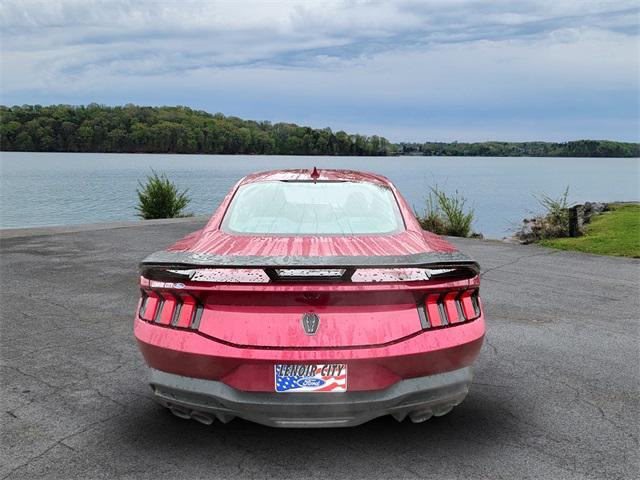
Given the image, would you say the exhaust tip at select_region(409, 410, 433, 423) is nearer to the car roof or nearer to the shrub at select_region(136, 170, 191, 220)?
the car roof

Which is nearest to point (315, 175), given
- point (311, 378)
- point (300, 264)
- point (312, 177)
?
point (312, 177)

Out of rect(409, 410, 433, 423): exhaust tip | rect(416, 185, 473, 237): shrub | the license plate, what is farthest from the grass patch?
the license plate

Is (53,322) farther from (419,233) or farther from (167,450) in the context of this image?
(419,233)

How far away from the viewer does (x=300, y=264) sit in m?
3.06

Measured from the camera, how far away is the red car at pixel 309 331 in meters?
3.07

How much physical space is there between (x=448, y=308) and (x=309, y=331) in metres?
0.79

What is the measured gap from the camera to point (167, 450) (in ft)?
12.0

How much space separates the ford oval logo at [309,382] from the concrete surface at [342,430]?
620 millimetres

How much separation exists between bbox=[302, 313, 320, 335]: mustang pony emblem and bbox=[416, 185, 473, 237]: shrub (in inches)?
556

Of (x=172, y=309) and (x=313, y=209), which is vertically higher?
(x=313, y=209)

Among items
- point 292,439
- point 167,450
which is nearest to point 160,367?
point 167,450

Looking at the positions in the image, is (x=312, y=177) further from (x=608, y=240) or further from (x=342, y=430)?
(x=608, y=240)

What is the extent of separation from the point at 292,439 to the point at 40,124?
284ft

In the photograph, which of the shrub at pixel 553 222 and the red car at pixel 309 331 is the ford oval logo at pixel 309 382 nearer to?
the red car at pixel 309 331
